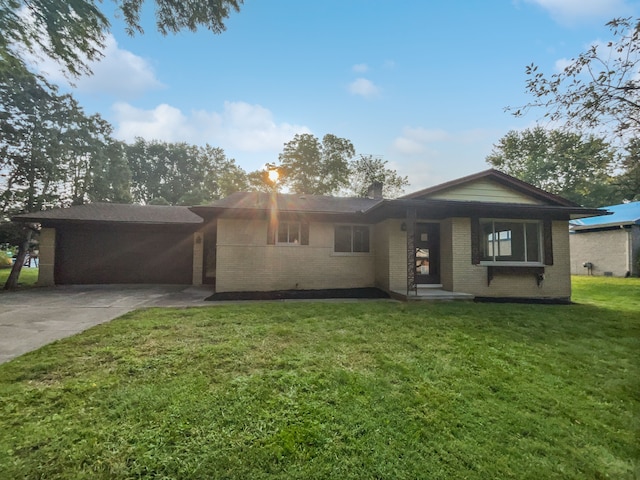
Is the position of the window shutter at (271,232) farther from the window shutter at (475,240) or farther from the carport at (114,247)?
the window shutter at (475,240)

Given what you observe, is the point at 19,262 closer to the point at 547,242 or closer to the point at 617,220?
the point at 547,242

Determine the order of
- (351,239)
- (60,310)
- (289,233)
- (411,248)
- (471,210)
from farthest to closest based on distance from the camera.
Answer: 1. (351,239)
2. (289,233)
3. (471,210)
4. (411,248)
5. (60,310)

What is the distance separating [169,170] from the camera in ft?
124

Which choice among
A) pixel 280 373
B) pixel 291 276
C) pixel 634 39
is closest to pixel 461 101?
pixel 634 39

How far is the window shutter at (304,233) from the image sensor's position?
32.6ft

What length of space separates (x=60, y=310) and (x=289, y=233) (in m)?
6.52

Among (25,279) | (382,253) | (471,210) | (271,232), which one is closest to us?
(471,210)

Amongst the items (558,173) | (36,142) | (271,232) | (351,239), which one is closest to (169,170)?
(36,142)

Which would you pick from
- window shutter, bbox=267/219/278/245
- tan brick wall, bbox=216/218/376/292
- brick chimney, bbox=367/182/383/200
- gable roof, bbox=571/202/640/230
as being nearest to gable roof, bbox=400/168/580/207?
tan brick wall, bbox=216/218/376/292

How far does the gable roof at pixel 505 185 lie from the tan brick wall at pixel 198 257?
9136mm

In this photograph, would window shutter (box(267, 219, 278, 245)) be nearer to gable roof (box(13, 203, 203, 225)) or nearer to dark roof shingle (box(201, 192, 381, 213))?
dark roof shingle (box(201, 192, 381, 213))

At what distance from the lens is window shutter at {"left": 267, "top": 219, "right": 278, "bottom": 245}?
9711 millimetres

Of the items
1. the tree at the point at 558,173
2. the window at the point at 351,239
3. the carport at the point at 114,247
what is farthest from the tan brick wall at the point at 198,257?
the tree at the point at 558,173

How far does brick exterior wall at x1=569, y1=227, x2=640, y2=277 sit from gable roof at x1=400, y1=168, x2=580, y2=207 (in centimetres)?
968
